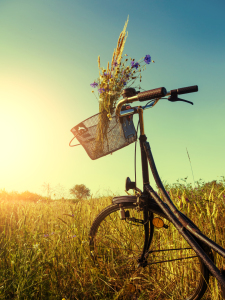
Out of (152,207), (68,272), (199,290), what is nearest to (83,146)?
(152,207)

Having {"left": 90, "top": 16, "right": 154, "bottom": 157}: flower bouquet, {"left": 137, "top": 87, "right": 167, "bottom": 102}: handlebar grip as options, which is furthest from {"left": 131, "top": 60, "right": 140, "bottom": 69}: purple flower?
{"left": 137, "top": 87, "right": 167, "bottom": 102}: handlebar grip

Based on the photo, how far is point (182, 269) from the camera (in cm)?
213

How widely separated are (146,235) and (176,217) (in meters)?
0.60

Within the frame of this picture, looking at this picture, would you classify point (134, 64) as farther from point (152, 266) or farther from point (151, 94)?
point (152, 266)

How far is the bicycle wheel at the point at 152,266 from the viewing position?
1922 millimetres

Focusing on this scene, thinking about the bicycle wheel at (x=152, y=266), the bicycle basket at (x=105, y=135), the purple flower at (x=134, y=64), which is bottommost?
the bicycle wheel at (x=152, y=266)

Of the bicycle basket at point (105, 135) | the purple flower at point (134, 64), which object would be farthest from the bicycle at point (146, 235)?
the purple flower at point (134, 64)

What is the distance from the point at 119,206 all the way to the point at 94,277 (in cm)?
73

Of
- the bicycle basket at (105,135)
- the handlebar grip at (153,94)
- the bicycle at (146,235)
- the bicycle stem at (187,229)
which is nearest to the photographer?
the bicycle stem at (187,229)

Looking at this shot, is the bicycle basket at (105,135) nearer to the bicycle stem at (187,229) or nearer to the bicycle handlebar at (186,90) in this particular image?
the bicycle stem at (187,229)

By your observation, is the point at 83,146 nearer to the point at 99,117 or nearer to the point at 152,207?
the point at 99,117

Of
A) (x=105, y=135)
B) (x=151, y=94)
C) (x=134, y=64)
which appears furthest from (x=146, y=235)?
(x=134, y=64)

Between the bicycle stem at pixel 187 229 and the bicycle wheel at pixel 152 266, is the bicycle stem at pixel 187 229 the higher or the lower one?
the higher one

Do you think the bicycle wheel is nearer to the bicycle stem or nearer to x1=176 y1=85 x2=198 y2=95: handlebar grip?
the bicycle stem
